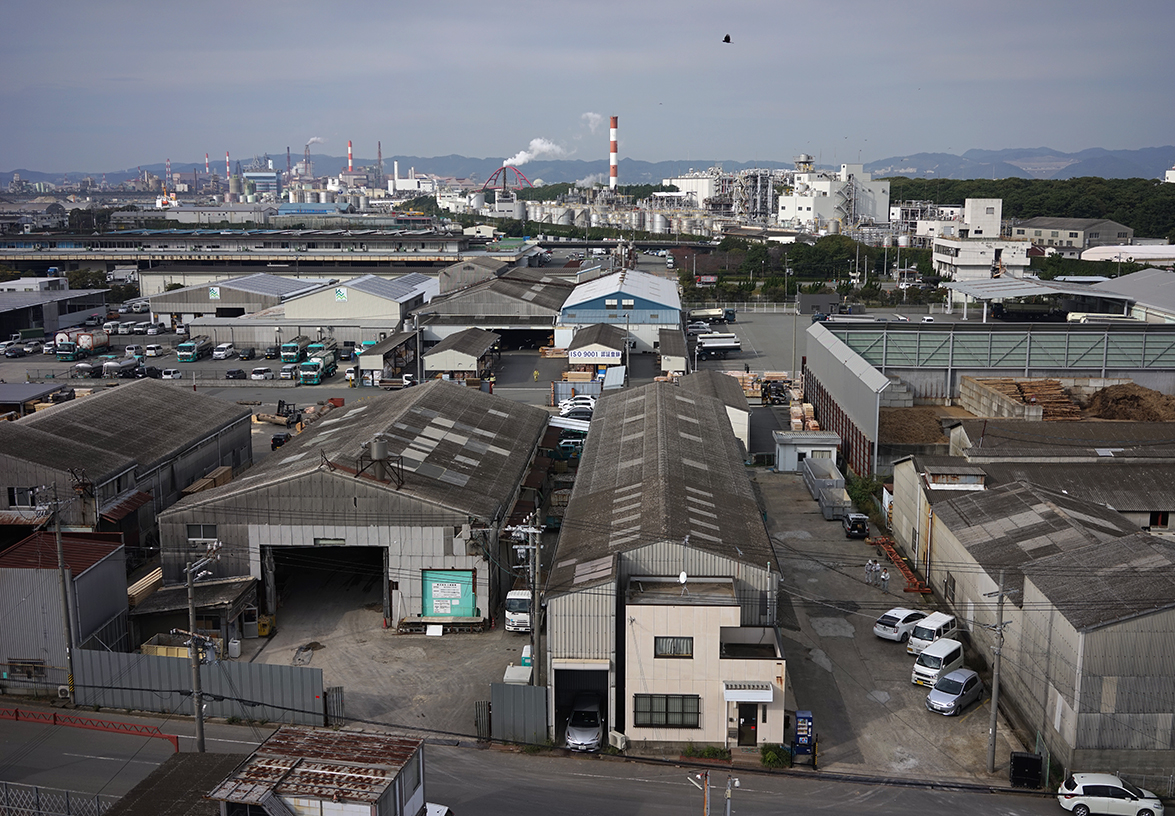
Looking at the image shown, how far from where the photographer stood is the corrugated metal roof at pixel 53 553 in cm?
1134

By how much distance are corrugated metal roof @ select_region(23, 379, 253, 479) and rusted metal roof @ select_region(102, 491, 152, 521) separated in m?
0.54

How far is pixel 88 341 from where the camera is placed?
3422 cm

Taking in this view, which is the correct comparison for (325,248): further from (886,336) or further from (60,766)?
(60,766)

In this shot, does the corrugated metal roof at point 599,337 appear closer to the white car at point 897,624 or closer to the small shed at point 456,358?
the small shed at point 456,358

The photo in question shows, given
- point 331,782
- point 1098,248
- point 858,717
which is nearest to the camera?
point 331,782

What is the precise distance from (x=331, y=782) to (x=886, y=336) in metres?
20.4

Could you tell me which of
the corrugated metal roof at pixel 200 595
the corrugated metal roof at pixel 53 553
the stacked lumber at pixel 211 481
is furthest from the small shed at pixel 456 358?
the corrugated metal roof at pixel 53 553

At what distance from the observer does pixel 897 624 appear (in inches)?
493

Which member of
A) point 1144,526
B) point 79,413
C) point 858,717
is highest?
Answer: point 79,413

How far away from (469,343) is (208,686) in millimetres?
19988

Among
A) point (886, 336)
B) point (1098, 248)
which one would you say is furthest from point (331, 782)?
point (1098, 248)

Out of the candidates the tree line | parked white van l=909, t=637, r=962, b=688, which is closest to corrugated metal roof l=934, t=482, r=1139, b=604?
parked white van l=909, t=637, r=962, b=688

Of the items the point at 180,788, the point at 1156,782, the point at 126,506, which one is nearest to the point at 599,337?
the point at 126,506

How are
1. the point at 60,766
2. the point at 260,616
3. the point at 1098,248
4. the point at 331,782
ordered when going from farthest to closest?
the point at 1098,248
the point at 260,616
the point at 60,766
the point at 331,782
